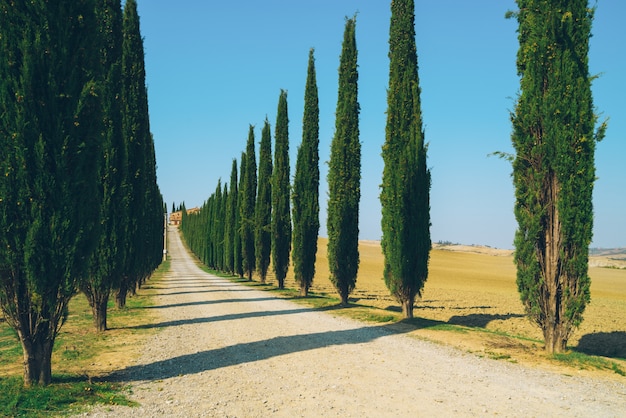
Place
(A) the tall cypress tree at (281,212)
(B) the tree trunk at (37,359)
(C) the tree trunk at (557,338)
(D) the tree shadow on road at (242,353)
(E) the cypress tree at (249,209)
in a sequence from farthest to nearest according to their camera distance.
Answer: (E) the cypress tree at (249,209) < (A) the tall cypress tree at (281,212) < (C) the tree trunk at (557,338) < (D) the tree shadow on road at (242,353) < (B) the tree trunk at (37,359)

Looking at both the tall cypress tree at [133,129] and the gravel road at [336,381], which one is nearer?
the gravel road at [336,381]

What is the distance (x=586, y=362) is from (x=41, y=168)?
33.9ft

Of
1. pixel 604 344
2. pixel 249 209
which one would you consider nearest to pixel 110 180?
pixel 604 344

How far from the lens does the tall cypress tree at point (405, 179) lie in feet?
45.6

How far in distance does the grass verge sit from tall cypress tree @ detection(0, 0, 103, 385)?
512 millimetres

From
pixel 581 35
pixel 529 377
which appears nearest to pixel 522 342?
pixel 529 377

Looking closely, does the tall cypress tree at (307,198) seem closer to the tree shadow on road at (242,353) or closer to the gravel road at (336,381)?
the tree shadow on road at (242,353)

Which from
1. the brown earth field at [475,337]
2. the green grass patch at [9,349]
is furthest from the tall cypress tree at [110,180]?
the green grass patch at [9,349]

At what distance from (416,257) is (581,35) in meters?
7.37

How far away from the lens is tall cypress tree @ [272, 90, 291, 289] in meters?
27.0

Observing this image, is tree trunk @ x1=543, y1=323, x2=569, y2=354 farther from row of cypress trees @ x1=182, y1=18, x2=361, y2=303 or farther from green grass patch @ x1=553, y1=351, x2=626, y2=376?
row of cypress trees @ x1=182, y1=18, x2=361, y2=303

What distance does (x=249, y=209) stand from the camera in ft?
120

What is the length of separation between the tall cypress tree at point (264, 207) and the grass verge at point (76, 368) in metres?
18.3

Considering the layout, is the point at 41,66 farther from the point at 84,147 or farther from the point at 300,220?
the point at 300,220
